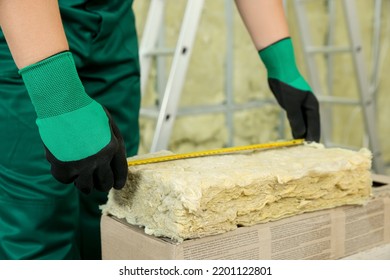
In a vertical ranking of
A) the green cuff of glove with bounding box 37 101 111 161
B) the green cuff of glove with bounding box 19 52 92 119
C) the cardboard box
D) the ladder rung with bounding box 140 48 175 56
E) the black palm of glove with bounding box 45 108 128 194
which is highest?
the green cuff of glove with bounding box 19 52 92 119

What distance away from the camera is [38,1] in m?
0.84

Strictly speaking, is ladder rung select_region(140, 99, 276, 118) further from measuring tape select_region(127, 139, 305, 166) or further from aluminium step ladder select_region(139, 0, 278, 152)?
measuring tape select_region(127, 139, 305, 166)

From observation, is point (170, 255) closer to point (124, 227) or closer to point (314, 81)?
point (124, 227)

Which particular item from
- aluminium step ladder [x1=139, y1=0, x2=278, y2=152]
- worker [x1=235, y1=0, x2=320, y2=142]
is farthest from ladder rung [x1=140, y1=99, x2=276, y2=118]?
worker [x1=235, y1=0, x2=320, y2=142]

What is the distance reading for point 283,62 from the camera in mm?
1236

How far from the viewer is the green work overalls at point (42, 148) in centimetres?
109

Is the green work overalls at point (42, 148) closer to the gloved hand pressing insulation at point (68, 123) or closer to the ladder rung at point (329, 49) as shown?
the gloved hand pressing insulation at point (68, 123)

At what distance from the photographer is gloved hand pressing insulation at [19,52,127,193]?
32.9 inches

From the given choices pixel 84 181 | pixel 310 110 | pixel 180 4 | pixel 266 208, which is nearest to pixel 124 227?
pixel 84 181

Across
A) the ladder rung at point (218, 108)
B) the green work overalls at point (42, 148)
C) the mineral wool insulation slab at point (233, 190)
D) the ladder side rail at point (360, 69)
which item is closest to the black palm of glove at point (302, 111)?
the mineral wool insulation slab at point (233, 190)

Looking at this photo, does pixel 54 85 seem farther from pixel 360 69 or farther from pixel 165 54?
pixel 360 69

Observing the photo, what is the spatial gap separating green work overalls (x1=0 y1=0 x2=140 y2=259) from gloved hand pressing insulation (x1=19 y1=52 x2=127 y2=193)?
0.85 ft

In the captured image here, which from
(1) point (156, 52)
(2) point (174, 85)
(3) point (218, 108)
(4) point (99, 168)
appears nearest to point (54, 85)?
(4) point (99, 168)

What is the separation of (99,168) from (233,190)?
219 millimetres
